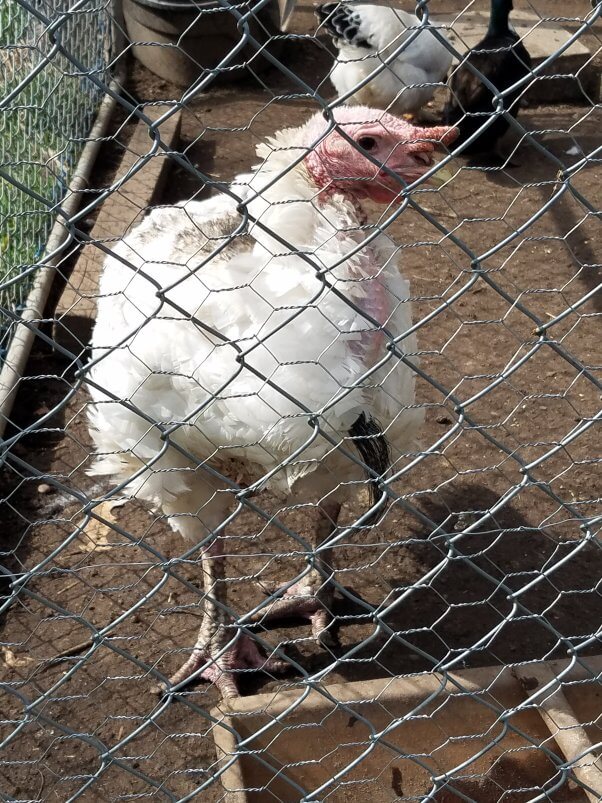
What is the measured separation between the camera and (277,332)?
1937mm

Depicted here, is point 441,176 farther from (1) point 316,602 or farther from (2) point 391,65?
(2) point 391,65

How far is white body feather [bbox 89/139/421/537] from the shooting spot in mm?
2053

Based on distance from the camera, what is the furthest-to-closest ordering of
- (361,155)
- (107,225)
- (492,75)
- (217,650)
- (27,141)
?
(492,75) < (107,225) < (27,141) < (217,650) < (361,155)

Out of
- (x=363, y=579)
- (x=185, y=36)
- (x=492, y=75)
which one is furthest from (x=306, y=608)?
(x=185, y=36)

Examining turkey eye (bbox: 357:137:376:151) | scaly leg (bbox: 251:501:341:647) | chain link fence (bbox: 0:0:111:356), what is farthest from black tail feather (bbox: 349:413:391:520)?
chain link fence (bbox: 0:0:111:356)

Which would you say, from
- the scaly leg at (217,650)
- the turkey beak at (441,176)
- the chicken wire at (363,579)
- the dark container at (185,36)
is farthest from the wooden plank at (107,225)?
the turkey beak at (441,176)

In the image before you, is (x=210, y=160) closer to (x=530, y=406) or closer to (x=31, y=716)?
(x=530, y=406)

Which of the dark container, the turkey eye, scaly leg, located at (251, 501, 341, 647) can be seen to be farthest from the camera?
the dark container

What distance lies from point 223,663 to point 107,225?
2.41 m

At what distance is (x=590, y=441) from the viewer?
141 inches

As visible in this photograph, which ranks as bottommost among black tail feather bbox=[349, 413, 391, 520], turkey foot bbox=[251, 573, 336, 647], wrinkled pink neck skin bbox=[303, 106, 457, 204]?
turkey foot bbox=[251, 573, 336, 647]

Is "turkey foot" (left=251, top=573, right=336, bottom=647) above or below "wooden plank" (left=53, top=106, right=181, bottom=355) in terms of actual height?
below

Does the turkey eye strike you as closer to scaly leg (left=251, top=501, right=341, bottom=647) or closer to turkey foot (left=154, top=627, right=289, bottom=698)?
scaly leg (left=251, top=501, right=341, bottom=647)

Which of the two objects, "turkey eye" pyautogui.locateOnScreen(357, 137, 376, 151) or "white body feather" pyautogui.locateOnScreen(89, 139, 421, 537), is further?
"turkey eye" pyautogui.locateOnScreen(357, 137, 376, 151)
